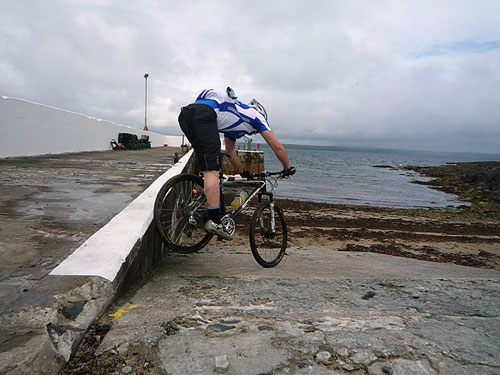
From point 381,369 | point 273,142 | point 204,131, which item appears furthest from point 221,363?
point 273,142

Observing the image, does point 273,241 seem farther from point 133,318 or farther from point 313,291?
point 133,318

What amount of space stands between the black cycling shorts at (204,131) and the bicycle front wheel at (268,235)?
0.87m

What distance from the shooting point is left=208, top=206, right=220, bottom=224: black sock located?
3.18 metres

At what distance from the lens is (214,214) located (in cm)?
320

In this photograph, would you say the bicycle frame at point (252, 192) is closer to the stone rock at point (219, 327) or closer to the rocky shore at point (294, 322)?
the rocky shore at point (294, 322)

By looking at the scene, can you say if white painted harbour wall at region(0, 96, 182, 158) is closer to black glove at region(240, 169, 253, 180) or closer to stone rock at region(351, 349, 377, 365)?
black glove at region(240, 169, 253, 180)

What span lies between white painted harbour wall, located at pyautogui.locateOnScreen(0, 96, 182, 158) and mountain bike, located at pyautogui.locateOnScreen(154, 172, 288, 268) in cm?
936

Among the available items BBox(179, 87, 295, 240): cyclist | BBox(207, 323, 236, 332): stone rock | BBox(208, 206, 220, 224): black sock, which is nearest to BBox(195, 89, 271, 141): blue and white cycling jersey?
BBox(179, 87, 295, 240): cyclist

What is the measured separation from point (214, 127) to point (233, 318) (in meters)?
1.66

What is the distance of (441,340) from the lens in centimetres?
196

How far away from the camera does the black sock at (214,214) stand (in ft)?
10.4

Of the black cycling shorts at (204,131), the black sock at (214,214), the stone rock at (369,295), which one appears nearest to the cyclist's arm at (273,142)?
the black cycling shorts at (204,131)

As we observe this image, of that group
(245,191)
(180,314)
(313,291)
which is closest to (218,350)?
(180,314)

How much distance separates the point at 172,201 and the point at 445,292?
256 centimetres
